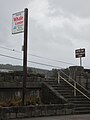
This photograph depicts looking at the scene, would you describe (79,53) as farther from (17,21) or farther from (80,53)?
(17,21)

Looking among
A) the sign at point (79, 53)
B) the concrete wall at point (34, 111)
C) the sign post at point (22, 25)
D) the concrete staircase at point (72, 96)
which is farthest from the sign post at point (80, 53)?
the sign post at point (22, 25)

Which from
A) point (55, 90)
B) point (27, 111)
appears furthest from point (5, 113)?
point (55, 90)

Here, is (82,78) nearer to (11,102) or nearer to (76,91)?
(76,91)

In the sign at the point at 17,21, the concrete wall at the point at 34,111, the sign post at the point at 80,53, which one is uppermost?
the sign at the point at 17,21

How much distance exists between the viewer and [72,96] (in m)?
17.7

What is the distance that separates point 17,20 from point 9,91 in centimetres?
409

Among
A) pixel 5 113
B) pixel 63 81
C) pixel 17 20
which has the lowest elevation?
pixel 5 113

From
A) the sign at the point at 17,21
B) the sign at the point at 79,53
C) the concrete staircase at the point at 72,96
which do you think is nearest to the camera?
the sign at the point at 17,21

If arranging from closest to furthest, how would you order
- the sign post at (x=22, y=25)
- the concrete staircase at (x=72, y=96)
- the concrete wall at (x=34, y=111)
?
1. the concrete wall at (x=34, y=111)
2. the sign post at (x=22, y=25)
3. the concrete staircase at (x=72, y=96)

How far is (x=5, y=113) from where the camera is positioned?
12.8 m

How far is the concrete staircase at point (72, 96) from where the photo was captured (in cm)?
1611

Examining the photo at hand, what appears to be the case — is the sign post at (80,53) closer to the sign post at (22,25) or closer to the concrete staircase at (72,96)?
the concrete staircase at (72,96)

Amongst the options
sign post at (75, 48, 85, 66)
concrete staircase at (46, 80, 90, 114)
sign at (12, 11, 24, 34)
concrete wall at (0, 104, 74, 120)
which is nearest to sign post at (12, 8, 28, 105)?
sign at (12, 11, 24, 34)

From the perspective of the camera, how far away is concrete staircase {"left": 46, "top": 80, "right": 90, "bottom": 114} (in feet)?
52.9
